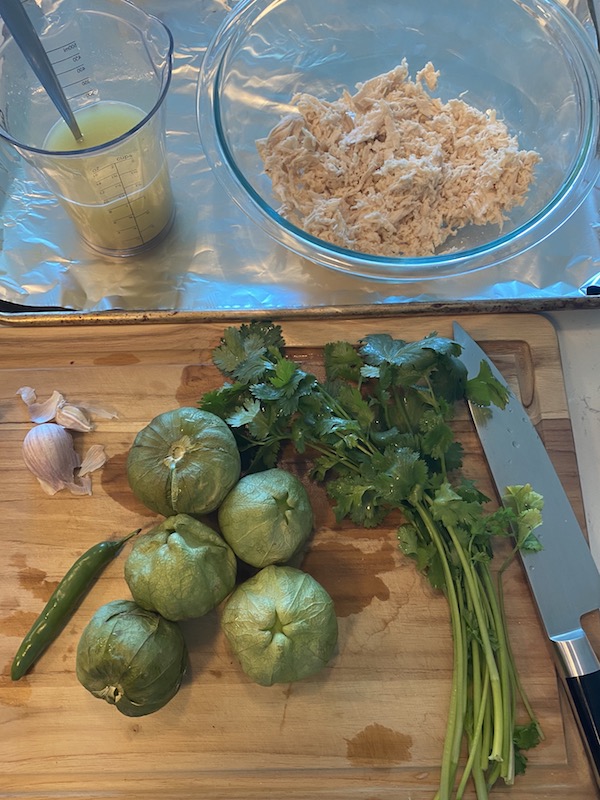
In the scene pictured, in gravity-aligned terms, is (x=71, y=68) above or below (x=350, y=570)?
above

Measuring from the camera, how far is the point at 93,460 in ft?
5.17

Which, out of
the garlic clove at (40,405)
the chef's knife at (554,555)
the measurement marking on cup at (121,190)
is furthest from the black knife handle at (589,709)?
the measurement marking on cup at (121,190)

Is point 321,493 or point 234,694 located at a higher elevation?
point 321,493

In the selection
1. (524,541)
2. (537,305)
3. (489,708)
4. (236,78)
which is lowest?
(489,708)

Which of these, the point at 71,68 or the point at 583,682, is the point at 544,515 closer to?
the point at 583,682

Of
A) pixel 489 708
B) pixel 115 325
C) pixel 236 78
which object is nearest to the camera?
pixel 489 708

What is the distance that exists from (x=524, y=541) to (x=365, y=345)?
1.86 feet

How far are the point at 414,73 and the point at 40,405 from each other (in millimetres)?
1497

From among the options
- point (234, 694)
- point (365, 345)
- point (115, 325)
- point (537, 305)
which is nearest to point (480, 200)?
point (537, 305)

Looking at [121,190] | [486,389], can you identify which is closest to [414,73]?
[121,190]

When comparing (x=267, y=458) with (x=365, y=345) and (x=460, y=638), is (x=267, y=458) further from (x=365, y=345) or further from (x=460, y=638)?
(x=460, y=638)

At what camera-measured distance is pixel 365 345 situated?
1.53 m

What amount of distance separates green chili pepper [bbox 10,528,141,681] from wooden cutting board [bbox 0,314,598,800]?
0.03m

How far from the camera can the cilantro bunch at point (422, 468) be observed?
1.32 m
